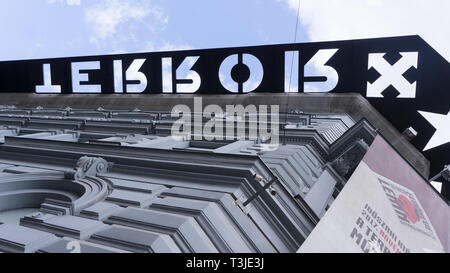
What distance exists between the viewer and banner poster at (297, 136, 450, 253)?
533cm

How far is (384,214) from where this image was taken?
631cm

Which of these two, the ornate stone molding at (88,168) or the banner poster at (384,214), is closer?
the banner poster at (384,214)

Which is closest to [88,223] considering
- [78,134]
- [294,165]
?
[294,165]

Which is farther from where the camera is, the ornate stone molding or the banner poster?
the ornate stone molding

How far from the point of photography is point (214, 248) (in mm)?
6043

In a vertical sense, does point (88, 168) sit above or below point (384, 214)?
above

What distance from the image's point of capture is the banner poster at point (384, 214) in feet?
17.5

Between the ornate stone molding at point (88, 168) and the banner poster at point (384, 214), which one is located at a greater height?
the ornate stone molding at point (88, 168)

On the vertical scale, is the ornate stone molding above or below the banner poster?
above

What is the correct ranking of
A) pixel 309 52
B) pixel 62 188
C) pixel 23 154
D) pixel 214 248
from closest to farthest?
pixel 214 248 < pixel 62 188 < pixel 23 154 < pixel 309 52

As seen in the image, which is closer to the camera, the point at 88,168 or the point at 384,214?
the point at 384,214
